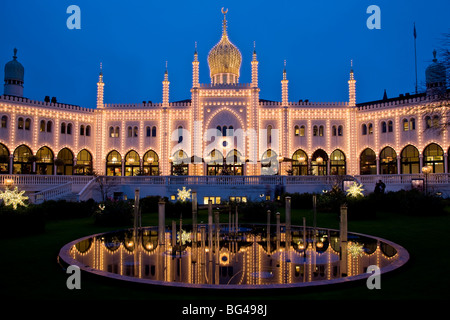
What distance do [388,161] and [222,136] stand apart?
21327 mm

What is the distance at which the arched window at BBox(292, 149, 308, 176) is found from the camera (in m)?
48.8

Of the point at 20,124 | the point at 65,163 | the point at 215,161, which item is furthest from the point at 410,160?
the point at 20,124

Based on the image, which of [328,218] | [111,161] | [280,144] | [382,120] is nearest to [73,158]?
[111,161]

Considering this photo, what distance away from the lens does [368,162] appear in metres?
49.3

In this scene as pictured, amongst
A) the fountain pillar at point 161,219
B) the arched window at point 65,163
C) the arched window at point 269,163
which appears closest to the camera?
the fountain pillar at point 161,219

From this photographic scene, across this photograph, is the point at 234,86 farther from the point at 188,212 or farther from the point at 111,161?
the point at 188,212

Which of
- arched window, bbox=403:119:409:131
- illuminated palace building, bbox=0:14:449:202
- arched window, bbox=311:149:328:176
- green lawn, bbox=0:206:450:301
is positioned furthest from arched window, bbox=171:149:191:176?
green lawn, bbox=0:206:450:301

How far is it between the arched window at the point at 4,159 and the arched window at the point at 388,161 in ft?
149

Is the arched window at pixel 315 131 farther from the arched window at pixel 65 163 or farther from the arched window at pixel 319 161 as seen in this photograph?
the arched window at pixel 65 163

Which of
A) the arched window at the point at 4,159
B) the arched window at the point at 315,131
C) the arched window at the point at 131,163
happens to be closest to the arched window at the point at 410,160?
the arched window at the point at 315,131

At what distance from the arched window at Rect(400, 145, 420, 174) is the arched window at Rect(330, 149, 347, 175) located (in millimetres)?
6990

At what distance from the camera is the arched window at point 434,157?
4450 cm

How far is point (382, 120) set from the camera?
47.8 meters

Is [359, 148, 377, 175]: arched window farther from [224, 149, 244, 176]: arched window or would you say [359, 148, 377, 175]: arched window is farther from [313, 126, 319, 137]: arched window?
[224, 149, 244, 176]: arched window
